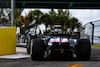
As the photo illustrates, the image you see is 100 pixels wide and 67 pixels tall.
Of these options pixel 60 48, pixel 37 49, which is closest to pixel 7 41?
pixel 37 49

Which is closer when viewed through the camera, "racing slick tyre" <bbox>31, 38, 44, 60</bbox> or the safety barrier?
"racing slick tyre" <bbox>31, 38, 44, 60</bbox>

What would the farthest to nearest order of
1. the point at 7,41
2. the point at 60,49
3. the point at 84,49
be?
the point at 7,41, the point at 84,49, the point at 60,49

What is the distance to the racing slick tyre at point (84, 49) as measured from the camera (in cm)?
854

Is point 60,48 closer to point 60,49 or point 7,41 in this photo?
point 60,49

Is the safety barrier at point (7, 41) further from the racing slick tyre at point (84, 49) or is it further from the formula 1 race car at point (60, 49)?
the racing slick tyre at point (84, 49)

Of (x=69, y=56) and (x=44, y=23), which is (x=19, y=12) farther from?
(x=69, y=56)

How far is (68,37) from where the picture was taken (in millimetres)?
9141

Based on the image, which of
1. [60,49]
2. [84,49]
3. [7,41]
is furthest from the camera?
[7,41]

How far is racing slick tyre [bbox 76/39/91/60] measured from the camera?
854cm

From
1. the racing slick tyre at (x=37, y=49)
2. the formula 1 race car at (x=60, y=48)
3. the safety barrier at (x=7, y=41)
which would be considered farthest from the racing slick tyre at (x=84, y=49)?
the safety barrier at (x=7, y=41)

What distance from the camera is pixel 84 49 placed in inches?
337

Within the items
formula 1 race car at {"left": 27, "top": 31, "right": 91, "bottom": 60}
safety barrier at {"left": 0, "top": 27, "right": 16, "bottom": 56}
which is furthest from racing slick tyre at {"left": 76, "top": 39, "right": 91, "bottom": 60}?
safety barrier at {"left": 0, "top": 27, "right": 16, "bottom": 56}

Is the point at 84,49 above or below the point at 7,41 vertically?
below

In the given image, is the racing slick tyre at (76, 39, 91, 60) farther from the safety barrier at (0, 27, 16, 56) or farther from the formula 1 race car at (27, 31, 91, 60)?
the safety barrier at (0, 27, 16, 56)
